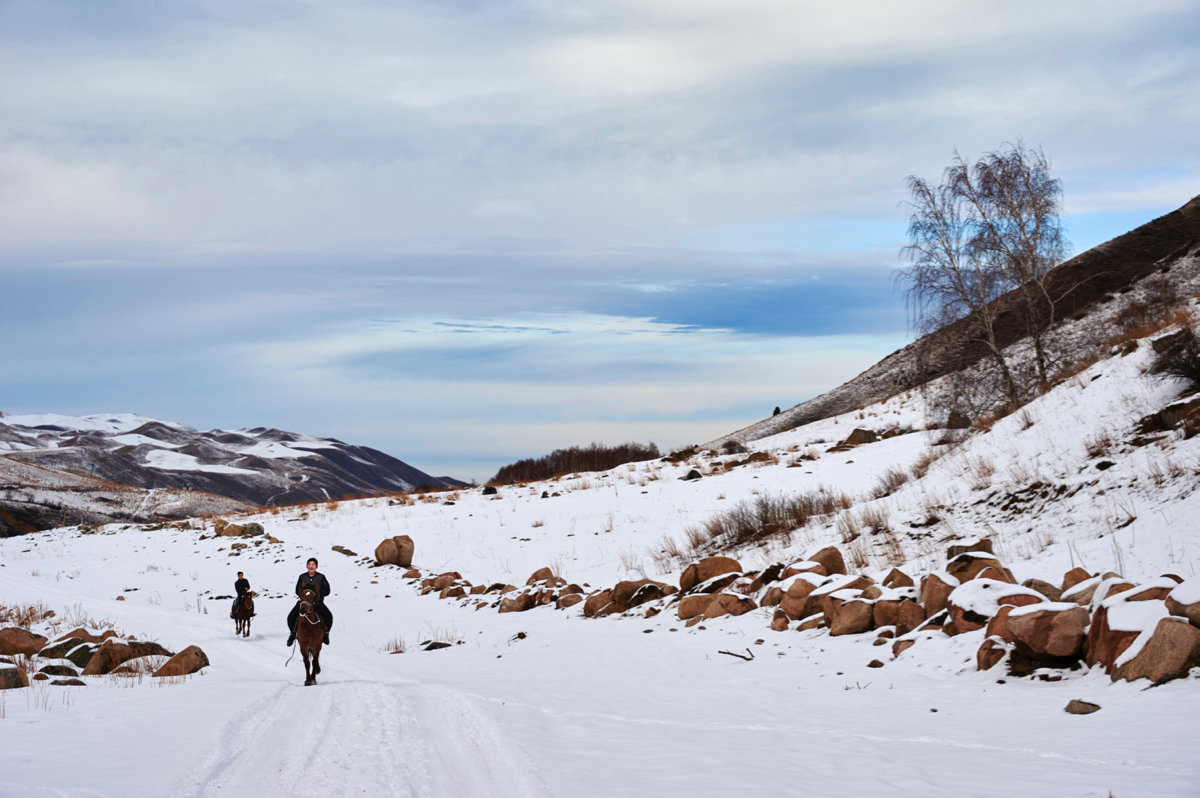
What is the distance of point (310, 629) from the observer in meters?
10.9

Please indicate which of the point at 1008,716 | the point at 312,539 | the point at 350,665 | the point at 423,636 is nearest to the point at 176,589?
the point at 312,539

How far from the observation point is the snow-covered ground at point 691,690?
5.55 m

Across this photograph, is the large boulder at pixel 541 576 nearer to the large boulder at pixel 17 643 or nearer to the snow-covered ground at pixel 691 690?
the snow-covered ground at pixel 691 690

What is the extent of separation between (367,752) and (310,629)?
497cm

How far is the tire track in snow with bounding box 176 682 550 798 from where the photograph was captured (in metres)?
5.57

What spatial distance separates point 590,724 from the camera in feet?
26.3

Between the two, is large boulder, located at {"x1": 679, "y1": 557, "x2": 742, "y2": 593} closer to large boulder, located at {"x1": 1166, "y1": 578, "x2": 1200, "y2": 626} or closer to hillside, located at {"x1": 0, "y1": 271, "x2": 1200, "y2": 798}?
hillside, located at {"x1": 0, "y1": 271, "x2": 1200, "y2": 798}

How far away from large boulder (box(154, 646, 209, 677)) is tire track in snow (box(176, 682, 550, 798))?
2.71 m

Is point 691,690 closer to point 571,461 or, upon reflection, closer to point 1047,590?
point 1047,590

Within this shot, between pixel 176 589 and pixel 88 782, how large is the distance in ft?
77.1

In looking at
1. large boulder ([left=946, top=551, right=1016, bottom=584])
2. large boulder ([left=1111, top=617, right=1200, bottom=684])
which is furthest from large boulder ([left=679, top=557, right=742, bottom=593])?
large boulder ([left=1111, top=617, right=1200, bottom=684])

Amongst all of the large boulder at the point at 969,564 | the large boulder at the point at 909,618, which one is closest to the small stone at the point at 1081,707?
the large boulder at the point at 909,618

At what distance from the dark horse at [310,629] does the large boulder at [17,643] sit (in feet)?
13.1

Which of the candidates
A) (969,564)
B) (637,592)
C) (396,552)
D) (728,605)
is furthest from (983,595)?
(396,552)
